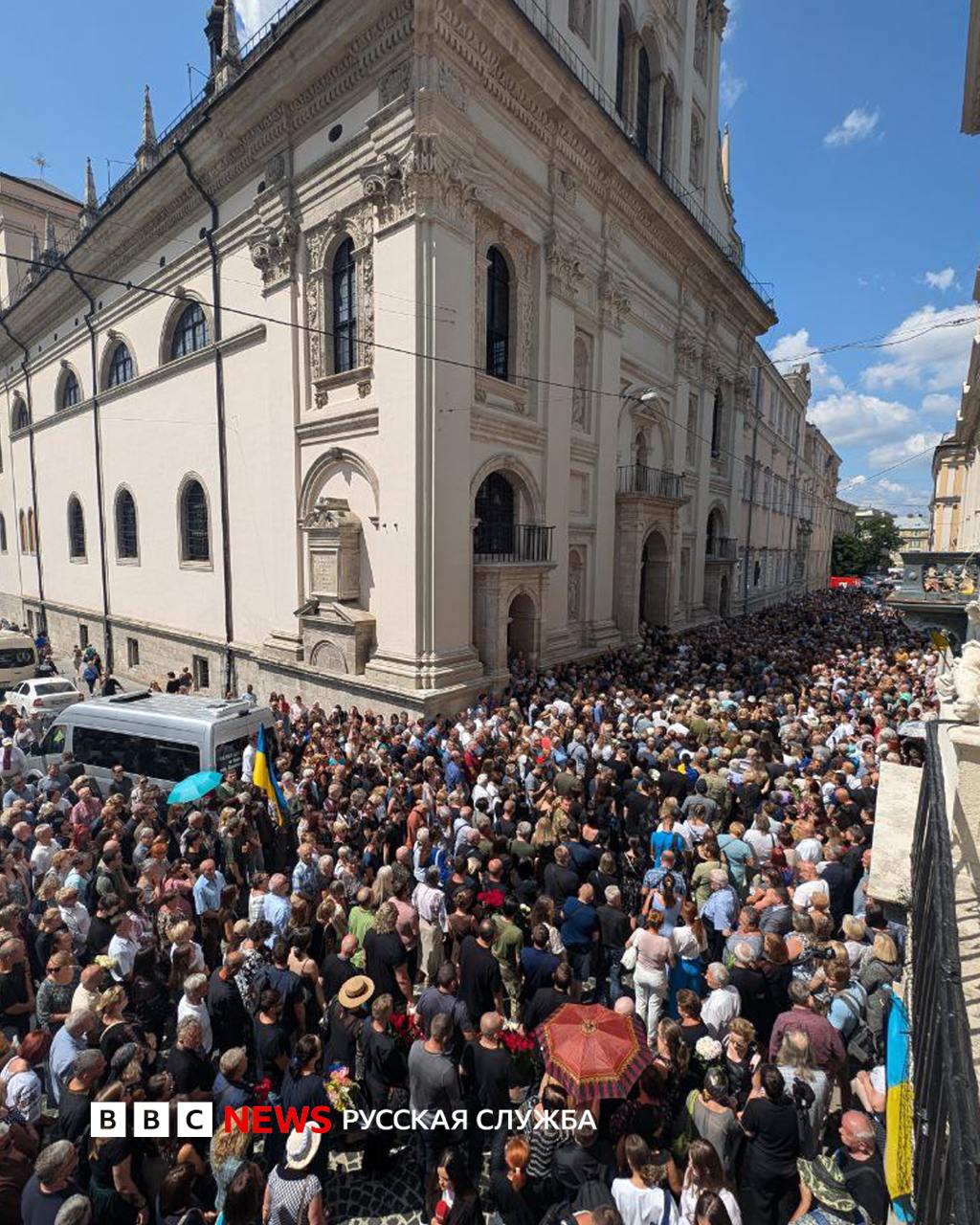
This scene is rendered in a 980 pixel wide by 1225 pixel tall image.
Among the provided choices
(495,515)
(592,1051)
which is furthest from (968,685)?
(495,515)

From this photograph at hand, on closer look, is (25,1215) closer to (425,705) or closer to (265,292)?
(425,705)

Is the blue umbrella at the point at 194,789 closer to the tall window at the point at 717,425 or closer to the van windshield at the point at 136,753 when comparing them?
the van windshield at the point at 136,753

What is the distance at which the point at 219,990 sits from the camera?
437 cm

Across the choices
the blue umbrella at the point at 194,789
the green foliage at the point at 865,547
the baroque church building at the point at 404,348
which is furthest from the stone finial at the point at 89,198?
the green foliage at the point at 865,547

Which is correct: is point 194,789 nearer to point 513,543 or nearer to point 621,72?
point 513,543

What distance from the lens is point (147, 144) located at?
2006cm

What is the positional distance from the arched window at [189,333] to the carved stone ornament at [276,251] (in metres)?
3.84

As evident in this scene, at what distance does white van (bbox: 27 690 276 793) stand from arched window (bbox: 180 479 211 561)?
949 cm

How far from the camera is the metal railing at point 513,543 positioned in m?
15.0

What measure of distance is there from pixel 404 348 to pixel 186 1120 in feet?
39.4

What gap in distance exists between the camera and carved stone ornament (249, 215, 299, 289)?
14648 millimetres

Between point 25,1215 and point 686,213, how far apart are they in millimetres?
25515

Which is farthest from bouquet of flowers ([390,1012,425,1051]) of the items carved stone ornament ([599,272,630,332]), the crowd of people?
carved stone ornament ([599,272,630,332])

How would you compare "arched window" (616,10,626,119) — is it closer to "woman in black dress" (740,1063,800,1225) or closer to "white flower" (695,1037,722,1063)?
"white flower" (695,1037,722,1063)
